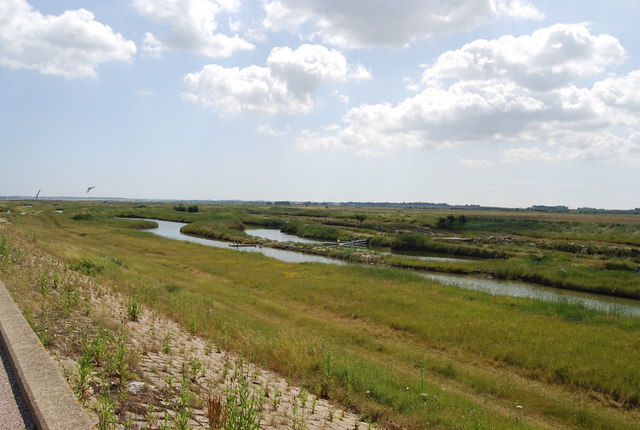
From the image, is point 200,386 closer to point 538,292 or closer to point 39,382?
point 39,382

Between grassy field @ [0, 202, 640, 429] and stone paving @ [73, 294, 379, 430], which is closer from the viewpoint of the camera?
stone paving @ [73, 294, 379, 430]

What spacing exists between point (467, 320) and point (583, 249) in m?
49.1

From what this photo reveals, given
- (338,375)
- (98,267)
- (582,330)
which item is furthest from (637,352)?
(98,267)

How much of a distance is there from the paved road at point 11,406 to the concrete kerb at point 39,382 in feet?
0.34

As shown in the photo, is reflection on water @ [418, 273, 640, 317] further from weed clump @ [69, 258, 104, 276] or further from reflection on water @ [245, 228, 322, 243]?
reflection on water @ [245, 228, 322, 243]

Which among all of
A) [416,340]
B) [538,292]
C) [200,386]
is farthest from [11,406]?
[538,292]

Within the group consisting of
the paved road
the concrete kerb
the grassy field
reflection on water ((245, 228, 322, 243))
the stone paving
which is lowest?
reflection on water ((245, 228, 322, 243))

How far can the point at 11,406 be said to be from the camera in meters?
5.32

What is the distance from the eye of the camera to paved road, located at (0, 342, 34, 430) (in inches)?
196

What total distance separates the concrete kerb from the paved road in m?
0.10

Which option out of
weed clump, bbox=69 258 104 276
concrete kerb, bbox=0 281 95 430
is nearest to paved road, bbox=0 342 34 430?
concrete kerb, bbox=0 281 95 430

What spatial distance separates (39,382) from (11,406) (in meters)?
0.39

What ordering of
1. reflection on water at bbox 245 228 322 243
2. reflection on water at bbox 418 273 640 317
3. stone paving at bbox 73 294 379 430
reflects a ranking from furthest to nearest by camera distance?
reflection on water at bbox 245 228 322 243, reflection on water at bbox 418 273 640 317, stone paving at bbox 73 294 379 430

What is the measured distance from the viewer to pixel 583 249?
57.0 m
